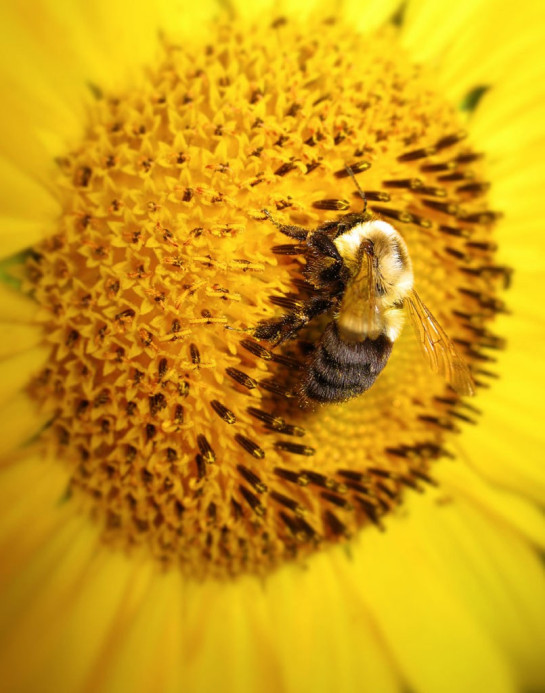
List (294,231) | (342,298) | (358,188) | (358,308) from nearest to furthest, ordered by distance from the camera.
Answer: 1. (358,308)
2. (342,298)
3. (294,231)
4. (358,188)

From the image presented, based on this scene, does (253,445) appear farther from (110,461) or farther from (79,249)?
(79,249)

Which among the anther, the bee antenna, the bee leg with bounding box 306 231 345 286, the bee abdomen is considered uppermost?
the bee antenna

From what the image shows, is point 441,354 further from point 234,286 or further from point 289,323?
point 234,286

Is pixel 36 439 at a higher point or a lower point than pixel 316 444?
lower

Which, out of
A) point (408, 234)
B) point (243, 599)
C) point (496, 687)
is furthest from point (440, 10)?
point (496, 687)

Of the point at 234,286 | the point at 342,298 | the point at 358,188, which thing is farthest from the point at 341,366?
the point at 358,188

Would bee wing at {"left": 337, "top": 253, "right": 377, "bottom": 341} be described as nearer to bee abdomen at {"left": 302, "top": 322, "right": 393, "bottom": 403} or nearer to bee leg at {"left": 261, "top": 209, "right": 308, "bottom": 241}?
bee abdomen at {"left": 302, "top": 322, "right": 393, "bottom": 403}

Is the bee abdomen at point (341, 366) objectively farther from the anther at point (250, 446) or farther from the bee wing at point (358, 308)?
the anther at point (250, 446)

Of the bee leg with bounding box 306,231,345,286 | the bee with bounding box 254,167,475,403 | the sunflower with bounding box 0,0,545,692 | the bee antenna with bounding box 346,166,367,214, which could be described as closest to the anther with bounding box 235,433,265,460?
the sunflower with bounding box 0,0,545,692
